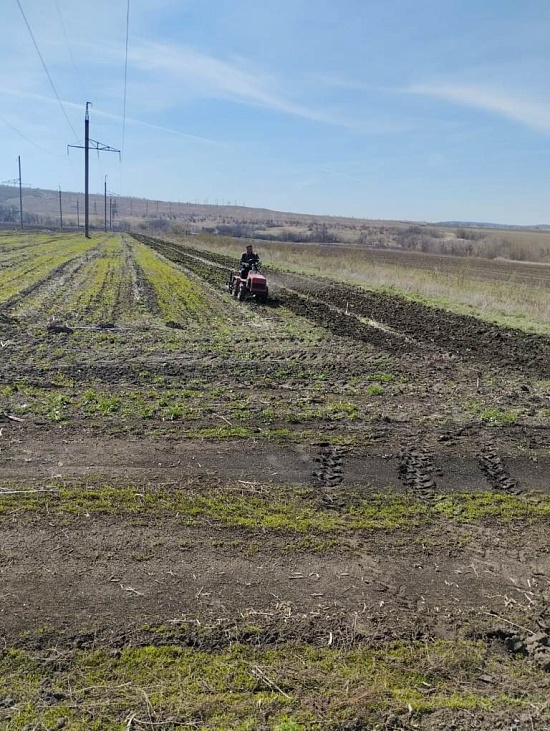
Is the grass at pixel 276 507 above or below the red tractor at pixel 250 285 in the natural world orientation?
below

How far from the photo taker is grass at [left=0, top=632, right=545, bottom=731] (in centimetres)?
285

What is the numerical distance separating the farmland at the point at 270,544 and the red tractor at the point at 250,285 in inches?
312

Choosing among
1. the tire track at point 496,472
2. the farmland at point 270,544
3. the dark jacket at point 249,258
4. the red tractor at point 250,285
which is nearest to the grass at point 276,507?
the farmland at point 270,544

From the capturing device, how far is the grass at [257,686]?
2.85 metres

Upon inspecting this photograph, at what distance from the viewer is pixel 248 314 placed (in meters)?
16.2

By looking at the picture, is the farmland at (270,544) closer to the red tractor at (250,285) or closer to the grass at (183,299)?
the grass at (183,299)

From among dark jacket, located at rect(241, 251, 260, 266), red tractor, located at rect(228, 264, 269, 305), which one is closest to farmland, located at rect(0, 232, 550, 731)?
red tractor, located at rect(228, 264, 269, 305)

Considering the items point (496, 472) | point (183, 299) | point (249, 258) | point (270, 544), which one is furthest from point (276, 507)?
point (183, 299)

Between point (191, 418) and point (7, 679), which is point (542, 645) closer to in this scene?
point (7, 679)

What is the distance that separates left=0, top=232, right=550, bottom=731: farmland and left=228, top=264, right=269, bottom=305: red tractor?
7.93 metres

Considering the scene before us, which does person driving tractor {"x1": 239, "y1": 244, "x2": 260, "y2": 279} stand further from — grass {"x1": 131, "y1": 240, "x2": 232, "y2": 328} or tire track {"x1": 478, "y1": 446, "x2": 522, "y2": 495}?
tire track {"x1": 478, "y1": 446, "x2": 522, "y2": 495}

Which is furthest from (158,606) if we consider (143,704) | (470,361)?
(470,361)

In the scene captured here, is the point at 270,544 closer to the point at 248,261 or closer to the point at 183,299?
the point at 248,261

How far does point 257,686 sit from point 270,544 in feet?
4.61
